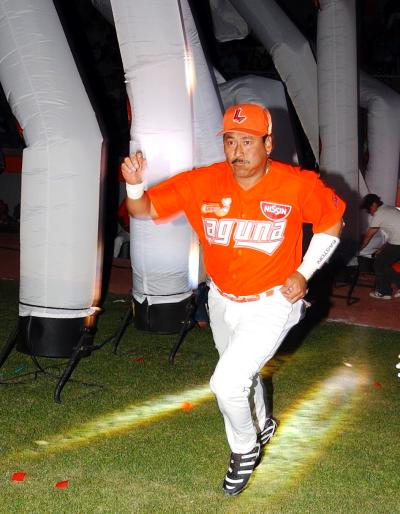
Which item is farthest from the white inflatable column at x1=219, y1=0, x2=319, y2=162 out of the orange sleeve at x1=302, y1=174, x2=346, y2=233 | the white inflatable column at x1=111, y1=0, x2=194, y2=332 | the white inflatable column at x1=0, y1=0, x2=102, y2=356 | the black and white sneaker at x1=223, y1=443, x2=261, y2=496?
the black and white sneaker at x1=223, y1=443, x2=261, y2=496

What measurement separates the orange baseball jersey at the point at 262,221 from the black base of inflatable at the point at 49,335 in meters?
2.55

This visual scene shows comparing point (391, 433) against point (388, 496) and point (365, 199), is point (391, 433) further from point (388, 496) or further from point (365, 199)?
point (365, 199)

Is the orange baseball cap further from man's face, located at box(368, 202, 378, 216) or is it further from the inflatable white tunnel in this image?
man's face, located at box(368, 202, 378, 216)

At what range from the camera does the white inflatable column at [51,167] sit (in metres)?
6.76

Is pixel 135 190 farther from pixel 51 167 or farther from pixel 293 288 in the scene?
pixel 51 167

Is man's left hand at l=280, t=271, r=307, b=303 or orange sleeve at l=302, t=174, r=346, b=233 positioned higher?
orange sleeve at l=302, t=174, r=346, b=233

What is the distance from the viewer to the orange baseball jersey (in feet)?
15.4

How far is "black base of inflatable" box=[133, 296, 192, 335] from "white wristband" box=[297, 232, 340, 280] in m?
3.19

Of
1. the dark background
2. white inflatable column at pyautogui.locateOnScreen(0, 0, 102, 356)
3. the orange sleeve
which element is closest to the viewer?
the orange sleeve

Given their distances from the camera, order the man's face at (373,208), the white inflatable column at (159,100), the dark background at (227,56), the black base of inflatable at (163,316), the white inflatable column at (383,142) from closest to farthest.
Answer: the white inflatable column at (159,100), the black base of inflatable at (163,316), the man's face at (373,208), the white inflatable column at (383,142), the dark background at (227,56)

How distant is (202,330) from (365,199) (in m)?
3.47

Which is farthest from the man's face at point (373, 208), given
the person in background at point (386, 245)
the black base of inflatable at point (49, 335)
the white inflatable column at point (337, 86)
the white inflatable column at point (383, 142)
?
the black base of inflatable at point (49, 335)

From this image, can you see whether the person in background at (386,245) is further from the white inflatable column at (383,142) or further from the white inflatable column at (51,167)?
the white inflatable column at (51,167)

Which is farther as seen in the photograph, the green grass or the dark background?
the dark background
